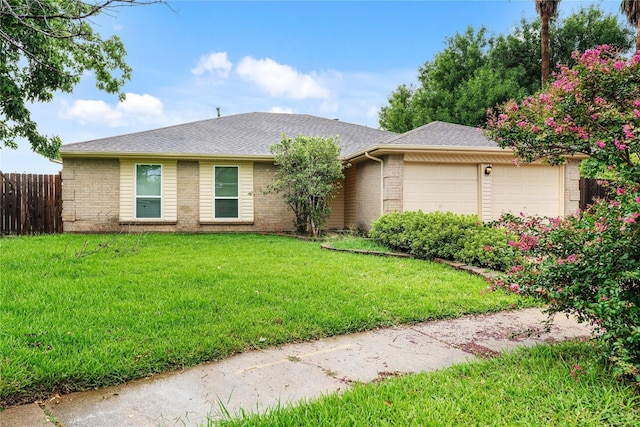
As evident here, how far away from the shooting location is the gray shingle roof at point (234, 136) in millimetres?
12648

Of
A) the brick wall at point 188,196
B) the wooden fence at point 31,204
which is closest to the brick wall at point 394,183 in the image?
the brick wall at point 188,196

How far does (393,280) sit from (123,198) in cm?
973

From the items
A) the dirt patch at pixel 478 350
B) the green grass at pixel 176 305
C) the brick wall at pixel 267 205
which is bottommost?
the dirt patch at pixel 478 350

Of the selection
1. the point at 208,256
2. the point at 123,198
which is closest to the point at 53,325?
the point at 208,256

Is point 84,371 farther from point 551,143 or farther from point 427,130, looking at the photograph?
point 427,130

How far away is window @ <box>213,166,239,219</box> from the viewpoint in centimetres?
1318

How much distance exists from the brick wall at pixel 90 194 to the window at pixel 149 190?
2.06 ft

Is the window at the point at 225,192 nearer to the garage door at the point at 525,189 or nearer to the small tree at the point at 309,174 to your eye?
the small tree at the point at 309,174

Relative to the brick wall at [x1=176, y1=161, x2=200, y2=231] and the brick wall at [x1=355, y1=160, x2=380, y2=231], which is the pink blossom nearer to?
the brick wall at [x1=355, y1=160, x2=380, y2=231]

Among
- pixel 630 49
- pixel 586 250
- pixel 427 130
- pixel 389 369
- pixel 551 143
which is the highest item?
pixel 630 49

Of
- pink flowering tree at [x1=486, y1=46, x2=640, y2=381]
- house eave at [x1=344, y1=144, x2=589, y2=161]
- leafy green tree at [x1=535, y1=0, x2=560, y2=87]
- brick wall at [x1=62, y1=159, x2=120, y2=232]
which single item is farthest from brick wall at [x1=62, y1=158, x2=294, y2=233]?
leafy green tree at [x1=535, y1=0, x2=560, y2=87]

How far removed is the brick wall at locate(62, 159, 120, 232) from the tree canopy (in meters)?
17.4

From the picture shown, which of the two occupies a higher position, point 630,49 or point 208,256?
point 630,49

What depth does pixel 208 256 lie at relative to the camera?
313 inches
